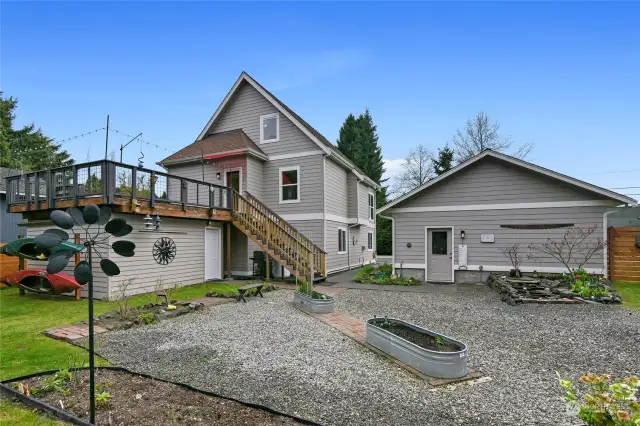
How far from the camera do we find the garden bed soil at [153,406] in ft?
10.0

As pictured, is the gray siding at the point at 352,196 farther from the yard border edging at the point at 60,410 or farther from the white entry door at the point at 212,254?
the yard border edging at the point at 60,410

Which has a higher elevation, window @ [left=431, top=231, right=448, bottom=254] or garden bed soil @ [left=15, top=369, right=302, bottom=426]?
window @ [left=431, top=231, right=448, bottom=254]

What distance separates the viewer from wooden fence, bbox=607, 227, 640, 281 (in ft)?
37.4

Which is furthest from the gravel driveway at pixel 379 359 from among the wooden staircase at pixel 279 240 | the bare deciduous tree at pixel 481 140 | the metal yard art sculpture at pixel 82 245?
the bare deciduous tree at pixel 481 140

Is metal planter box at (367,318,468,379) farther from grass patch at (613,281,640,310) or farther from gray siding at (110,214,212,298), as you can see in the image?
gray siding at (110,214,212,298)

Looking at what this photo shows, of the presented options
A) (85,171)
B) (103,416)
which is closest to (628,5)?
(103,416)

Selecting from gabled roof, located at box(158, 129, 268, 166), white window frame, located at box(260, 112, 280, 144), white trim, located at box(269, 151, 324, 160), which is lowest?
white trim, located at box(269, 151, 324, 160)

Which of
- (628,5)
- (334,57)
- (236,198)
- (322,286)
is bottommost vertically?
(322,286)

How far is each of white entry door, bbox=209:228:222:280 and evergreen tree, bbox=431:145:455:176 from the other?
24.4 meters

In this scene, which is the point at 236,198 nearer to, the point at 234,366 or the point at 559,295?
the point at 234,366

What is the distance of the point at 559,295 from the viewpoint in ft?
29.6

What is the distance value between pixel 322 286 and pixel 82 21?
1031cm

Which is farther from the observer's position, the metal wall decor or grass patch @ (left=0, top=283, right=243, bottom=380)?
the metal wall decor

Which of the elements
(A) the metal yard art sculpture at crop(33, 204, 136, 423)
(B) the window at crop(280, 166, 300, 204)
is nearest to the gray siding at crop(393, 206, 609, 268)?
(B) the window at crop(280, 166, 300, 204)
